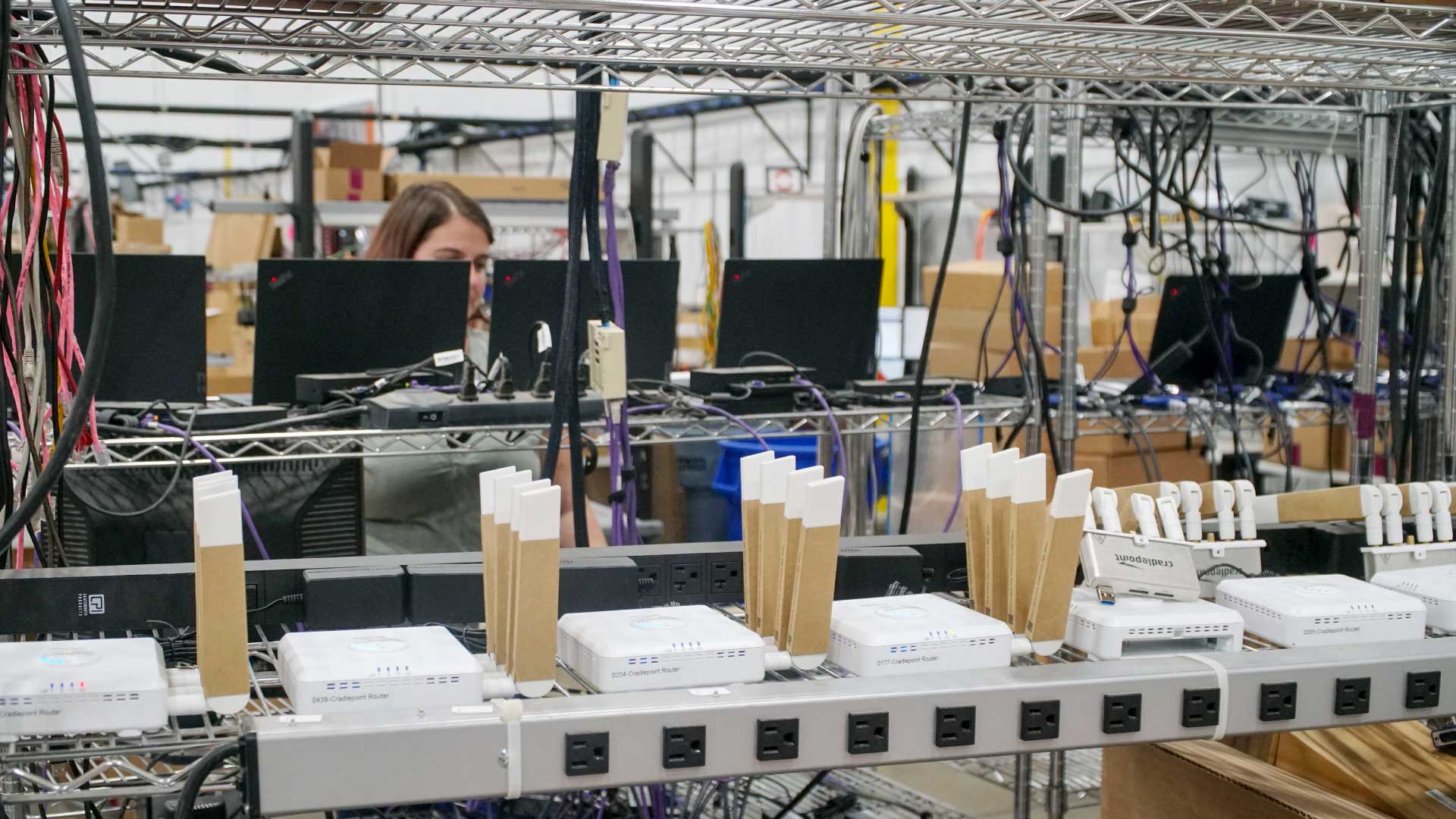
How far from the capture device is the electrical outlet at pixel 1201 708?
3.18ft

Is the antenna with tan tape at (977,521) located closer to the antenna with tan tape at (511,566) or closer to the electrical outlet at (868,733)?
the electrical outlet at (868,733)

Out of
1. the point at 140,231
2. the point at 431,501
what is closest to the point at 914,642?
the point at 431,501

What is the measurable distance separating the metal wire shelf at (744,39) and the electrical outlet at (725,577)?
0.44m

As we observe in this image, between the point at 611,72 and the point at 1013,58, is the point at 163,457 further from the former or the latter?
the point at 1013,58

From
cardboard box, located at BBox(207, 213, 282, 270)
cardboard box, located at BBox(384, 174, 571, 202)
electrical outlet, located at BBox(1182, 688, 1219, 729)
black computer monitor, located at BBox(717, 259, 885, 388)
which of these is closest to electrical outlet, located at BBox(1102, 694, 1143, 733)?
electrical outlet, located at BBox(1182, 688, 1219, 729)

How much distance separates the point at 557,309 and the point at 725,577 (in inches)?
41.2

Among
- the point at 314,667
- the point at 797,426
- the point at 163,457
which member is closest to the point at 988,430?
the point at 797,426

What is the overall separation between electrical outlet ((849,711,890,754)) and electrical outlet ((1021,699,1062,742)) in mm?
104

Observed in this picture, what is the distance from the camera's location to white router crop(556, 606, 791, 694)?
3.01 feet

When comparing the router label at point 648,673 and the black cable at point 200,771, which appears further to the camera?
the router label at point 648,673

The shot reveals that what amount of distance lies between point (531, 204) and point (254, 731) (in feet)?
13.3

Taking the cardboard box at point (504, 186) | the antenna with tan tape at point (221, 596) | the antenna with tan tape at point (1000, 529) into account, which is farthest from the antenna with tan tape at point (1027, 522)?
the cardboard box at point (504, 186)

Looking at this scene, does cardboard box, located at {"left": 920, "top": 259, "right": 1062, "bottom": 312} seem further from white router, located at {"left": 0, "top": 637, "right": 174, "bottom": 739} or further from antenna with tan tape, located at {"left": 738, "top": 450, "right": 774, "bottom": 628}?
white router, located at {"left": 0, "top": 637, "right": 174, "bottom": 739}

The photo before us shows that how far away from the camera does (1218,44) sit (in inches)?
54.7
